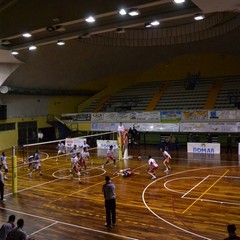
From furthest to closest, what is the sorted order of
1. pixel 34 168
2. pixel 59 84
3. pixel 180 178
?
pixel 59 84 → pixel 34 168 → pixel 180 178

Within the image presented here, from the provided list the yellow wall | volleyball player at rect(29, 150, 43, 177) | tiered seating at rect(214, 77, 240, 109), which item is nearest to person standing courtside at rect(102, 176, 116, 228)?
volleyball player at rect(29, 150, 43, 177)

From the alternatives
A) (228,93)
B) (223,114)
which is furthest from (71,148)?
(228,93)

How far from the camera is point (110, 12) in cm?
779

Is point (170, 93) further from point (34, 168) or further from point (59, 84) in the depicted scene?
point (34, 168)

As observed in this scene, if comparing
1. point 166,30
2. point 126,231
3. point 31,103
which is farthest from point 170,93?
point 126,231

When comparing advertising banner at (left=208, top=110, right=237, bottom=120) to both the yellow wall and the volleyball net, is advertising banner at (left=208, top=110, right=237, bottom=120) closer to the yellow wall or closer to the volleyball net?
the volleyball net

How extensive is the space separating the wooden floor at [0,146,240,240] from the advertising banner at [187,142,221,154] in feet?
11.1

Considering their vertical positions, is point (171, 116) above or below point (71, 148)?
above

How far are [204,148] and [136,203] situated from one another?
41.7 ft

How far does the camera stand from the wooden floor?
388 inches

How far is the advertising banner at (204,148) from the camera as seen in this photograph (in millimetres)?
23405

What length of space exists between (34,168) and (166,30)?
615 inches

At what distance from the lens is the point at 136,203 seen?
12516 millimetres

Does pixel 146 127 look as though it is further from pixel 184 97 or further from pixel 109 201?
pixel 109 201
